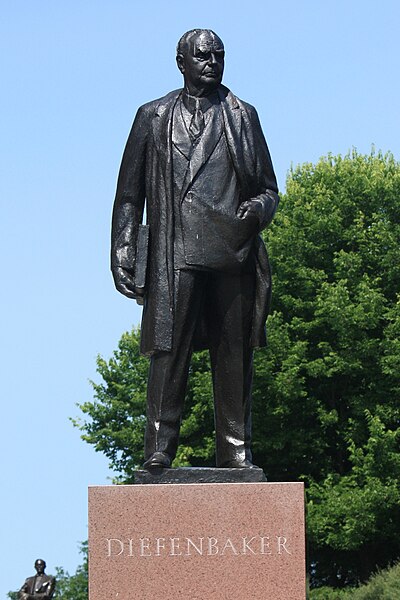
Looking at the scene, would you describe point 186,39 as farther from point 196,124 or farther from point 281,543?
point 281,543

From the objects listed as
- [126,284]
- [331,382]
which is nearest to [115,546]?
[126,284]

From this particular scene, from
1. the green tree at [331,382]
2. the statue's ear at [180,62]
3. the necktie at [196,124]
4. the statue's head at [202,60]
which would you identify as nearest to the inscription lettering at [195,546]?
the necktie at [196,124]

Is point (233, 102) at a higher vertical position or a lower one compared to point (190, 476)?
higher

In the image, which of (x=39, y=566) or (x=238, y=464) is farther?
(x=39, y=566)

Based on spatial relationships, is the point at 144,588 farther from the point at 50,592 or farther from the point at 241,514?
the point at 50,592

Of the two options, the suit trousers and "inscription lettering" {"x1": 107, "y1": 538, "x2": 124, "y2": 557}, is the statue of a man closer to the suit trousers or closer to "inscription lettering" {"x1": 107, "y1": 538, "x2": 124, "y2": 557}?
the suit trousers

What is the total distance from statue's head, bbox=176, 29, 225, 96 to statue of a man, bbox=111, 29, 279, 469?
10 millimetres

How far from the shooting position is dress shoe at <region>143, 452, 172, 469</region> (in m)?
12.2

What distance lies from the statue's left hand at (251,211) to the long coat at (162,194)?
7 centimetres

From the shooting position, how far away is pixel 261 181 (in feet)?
42.7

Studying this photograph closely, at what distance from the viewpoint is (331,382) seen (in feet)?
132

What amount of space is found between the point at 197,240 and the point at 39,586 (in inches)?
1076

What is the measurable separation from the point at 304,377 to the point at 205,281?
2661cm

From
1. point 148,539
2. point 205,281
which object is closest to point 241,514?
point 148,539
